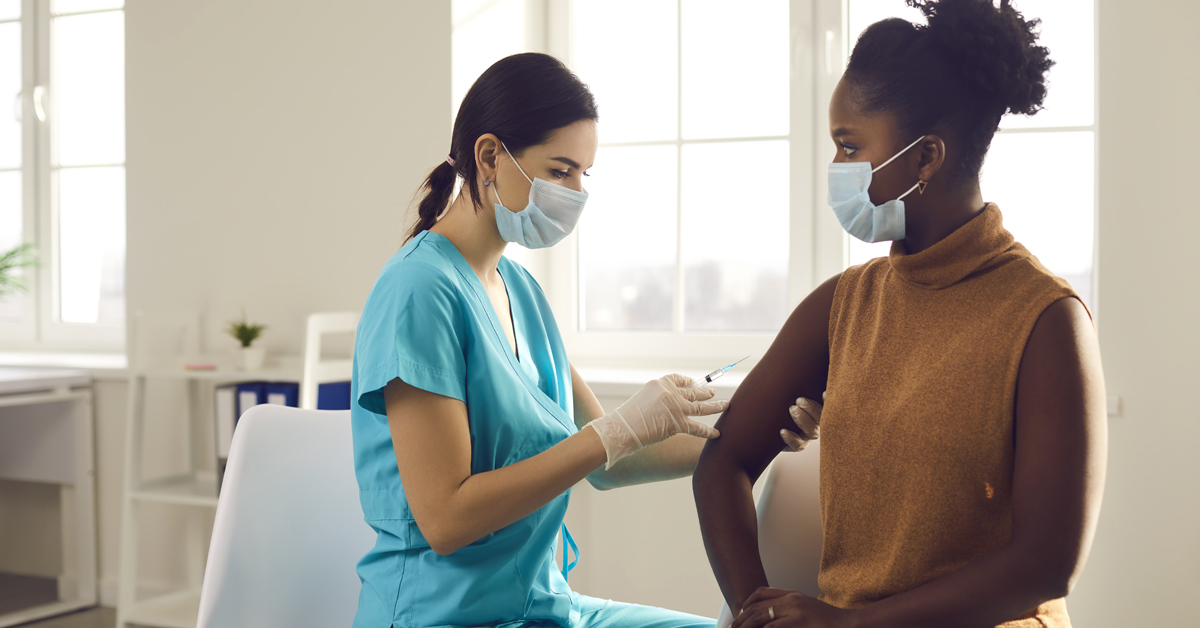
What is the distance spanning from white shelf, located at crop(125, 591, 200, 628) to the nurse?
1.78 metres

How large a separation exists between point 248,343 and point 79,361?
0.87 metres

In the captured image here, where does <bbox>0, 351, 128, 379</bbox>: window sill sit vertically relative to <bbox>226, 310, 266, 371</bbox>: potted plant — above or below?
below

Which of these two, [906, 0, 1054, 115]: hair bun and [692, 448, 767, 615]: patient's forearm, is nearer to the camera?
[906, 0, 1054, 115]: hair bun

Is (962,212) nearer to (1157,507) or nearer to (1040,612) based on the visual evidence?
(1040,612)

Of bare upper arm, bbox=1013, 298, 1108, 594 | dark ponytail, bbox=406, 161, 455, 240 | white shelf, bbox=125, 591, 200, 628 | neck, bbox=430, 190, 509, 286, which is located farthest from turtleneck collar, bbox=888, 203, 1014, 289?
white shelf, bbox=125, 591, 200, 628

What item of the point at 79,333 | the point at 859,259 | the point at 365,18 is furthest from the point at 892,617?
the point at 79,333

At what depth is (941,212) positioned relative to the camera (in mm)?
1003

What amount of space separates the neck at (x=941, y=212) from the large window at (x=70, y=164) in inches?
124

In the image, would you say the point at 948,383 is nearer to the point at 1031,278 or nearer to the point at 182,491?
the point at 1031,278

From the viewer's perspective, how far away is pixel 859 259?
240 cm

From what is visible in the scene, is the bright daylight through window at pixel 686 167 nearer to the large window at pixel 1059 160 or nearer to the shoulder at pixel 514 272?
the large window at pixel 1059 160

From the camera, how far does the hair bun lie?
3.11 ft

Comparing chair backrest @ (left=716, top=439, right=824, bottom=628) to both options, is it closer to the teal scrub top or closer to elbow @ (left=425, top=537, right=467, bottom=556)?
the teal scrub top

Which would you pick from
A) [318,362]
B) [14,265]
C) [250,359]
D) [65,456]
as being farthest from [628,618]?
[14,265]
